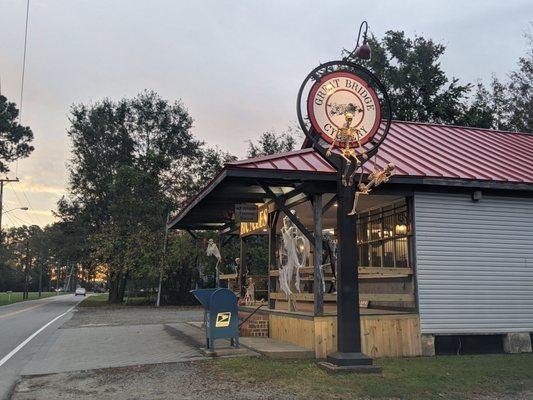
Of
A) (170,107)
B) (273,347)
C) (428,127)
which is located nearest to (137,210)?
(170,107)

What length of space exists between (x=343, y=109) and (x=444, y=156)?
4742 mm

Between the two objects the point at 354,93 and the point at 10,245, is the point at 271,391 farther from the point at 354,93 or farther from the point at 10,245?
the point at 10,245

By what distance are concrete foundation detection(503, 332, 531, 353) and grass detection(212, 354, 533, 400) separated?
4.53ft

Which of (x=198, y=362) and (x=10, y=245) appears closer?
(x=198, y=362)

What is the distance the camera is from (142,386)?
769cm

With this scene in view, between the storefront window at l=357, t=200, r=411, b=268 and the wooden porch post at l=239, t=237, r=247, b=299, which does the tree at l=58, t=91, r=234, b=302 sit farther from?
the storefront window at l=357, t=200, r=411, b=268

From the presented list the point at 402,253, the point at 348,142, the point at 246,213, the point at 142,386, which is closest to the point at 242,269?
the point at 246,213

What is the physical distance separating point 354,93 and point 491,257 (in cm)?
528

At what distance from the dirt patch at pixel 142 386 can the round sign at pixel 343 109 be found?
4.64 m

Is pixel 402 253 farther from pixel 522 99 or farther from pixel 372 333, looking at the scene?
pixel 522 99

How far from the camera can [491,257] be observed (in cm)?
1182

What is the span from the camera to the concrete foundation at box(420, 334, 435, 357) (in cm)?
1098

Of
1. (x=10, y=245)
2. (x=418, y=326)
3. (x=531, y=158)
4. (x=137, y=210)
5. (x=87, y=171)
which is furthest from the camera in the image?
(x=10, y=245)

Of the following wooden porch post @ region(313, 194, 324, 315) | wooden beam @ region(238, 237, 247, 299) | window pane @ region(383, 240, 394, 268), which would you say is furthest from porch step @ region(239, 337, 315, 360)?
wooden beam @ region(238, 237, 247, 299)
